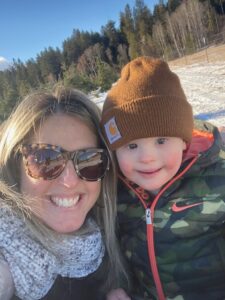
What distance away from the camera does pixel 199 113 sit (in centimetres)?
868

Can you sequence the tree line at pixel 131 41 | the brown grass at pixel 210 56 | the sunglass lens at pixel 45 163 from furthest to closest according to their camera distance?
the tree line at pixel 131 41 → the brown grass at pixel 210 56 → the sunglass lens at pixel 45 163

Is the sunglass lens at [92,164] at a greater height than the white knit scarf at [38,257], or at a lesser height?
greater

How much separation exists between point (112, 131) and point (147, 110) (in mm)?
208

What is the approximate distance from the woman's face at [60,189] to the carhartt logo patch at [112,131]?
15 centimetres

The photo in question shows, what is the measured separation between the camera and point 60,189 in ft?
5.68

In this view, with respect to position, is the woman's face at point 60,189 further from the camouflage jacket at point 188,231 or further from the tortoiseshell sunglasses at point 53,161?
the camouflage jacket at point 188,231

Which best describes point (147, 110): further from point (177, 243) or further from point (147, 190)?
point (177, 243)

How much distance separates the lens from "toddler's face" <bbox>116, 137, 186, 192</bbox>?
1791 millimetres

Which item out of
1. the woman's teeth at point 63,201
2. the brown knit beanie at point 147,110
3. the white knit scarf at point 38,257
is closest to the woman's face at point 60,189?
the woman's teeth at point 63,201

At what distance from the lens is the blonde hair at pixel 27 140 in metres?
1.71

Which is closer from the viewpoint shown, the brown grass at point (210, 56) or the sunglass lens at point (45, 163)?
the sunglass lens at point (45, 163)

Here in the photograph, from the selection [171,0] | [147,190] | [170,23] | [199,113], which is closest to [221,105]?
[199,113]

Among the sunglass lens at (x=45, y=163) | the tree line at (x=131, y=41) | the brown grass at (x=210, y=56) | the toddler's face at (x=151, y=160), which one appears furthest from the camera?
the tree line at (x=131, y=41)

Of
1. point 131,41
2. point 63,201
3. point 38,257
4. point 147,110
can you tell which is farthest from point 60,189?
point 131,41
